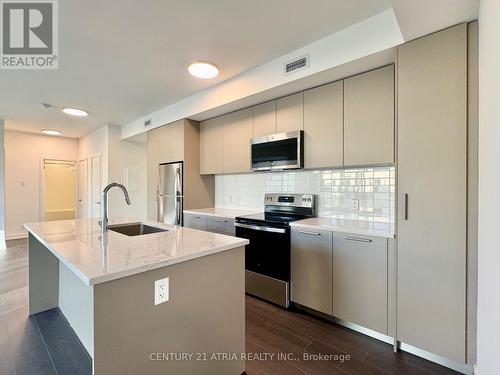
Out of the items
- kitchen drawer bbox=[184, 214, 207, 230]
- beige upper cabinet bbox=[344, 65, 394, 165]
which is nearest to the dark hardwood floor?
kitchen drawer bbox=[184, 214, 207, 230]

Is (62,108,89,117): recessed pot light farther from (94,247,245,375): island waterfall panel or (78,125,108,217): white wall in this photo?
(94,247,245,375): island waterfall panel

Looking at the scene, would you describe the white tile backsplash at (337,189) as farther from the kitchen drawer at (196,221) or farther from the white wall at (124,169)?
the white wall at (124,169)

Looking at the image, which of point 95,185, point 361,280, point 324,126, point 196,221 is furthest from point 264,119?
point 95,185

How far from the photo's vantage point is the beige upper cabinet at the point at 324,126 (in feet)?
7.94

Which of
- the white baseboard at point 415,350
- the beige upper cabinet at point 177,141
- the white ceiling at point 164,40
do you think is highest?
the white ceiling at point 164,40

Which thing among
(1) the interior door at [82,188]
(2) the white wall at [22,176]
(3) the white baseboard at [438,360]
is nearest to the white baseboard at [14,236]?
(2) the white wall at [22,176]

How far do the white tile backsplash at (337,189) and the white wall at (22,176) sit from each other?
18.8 ft

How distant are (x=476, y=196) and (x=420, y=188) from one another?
297mm

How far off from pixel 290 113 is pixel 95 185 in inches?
202

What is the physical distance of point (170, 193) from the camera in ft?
13.2

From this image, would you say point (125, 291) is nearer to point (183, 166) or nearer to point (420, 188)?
point (420, 188)

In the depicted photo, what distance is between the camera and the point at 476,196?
1.53 metres

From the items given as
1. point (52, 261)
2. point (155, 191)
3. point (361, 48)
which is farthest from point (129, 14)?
point (155, 191)
